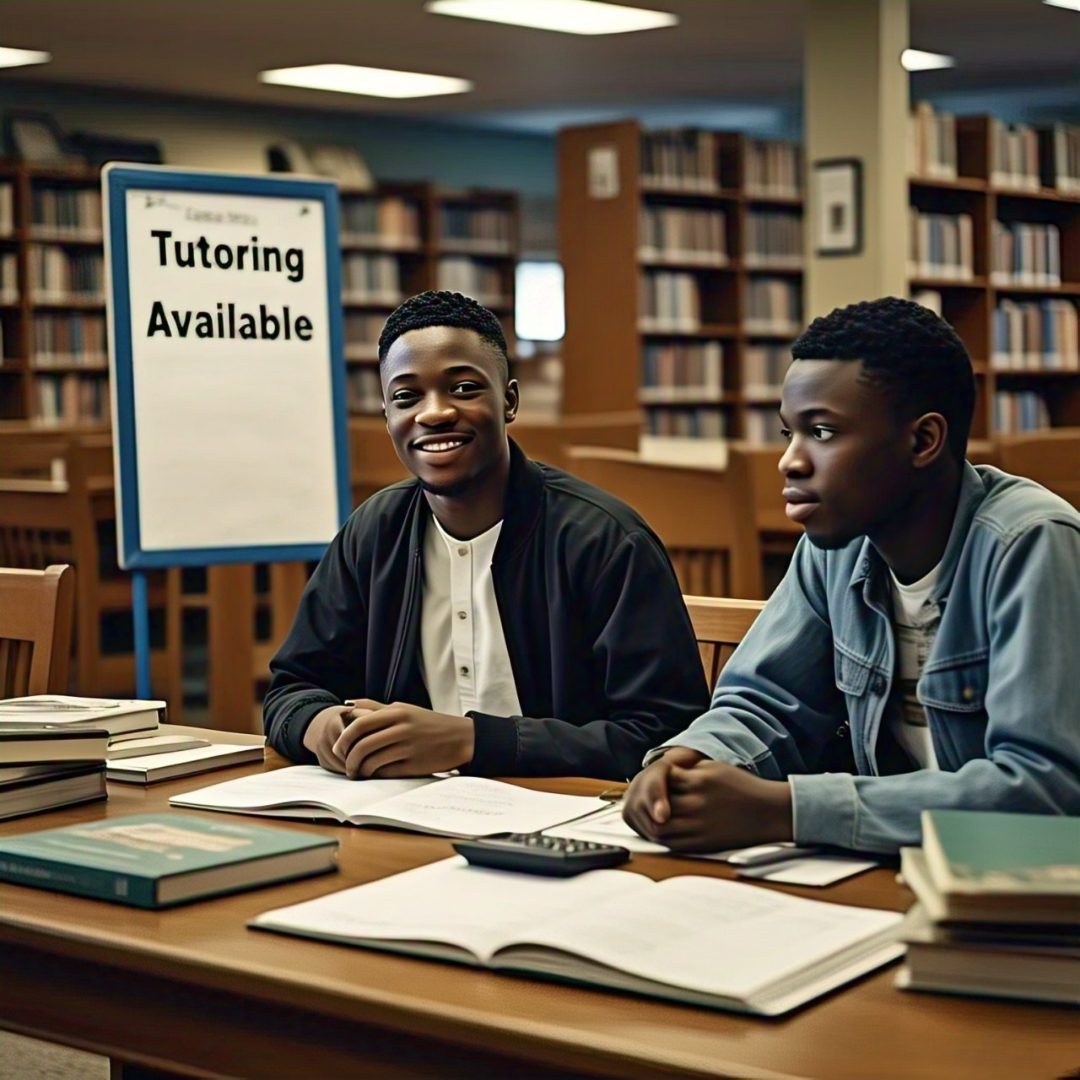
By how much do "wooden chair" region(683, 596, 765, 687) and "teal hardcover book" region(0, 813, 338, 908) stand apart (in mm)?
682

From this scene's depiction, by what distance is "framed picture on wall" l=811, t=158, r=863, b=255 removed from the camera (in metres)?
6.49

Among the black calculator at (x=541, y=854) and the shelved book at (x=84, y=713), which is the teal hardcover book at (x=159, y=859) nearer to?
the black calculator at (x=541, y=854)

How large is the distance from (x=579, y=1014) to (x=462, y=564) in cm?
98

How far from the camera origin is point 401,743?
63.4 inches

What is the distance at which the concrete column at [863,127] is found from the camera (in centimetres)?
644

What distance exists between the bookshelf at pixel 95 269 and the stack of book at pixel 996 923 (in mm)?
7686

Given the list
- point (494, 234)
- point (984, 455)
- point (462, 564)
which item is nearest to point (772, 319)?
point (494, 234)

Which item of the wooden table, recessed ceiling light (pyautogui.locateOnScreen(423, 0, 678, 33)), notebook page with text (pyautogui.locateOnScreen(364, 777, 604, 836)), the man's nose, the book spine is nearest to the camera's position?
the wooden table

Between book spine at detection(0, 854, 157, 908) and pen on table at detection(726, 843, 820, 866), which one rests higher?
book spine at detection(0, 854, 157, 908)

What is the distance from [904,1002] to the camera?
3.27ft

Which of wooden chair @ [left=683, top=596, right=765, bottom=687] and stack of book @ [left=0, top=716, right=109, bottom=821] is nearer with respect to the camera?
stack of book @ [left=0, top=716, right=109, bottom=821]

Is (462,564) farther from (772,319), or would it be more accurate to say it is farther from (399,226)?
(399,226)

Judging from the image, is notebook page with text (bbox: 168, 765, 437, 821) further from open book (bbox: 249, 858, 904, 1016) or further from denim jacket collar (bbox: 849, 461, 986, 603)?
denim jacket collar (bbox: 849, 461, 986, 603)

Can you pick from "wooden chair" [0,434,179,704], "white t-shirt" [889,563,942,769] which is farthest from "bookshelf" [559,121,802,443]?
"white t-shirt" [889,563,942,769]
